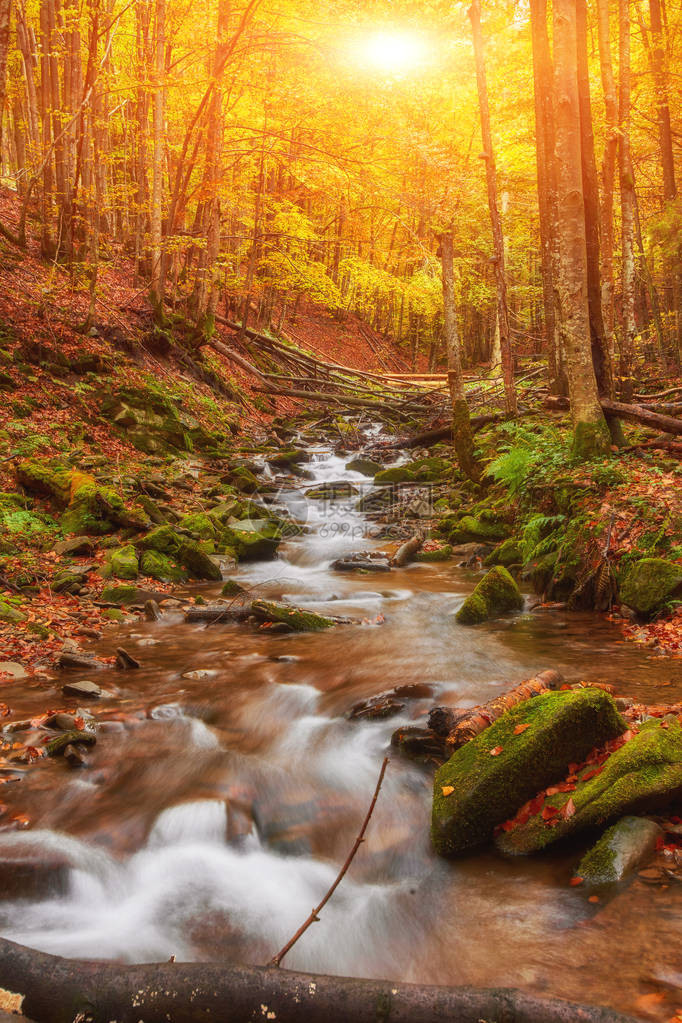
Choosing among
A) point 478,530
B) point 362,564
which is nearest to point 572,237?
point 478,530

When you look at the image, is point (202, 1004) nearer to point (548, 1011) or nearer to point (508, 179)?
point (548, 1011)

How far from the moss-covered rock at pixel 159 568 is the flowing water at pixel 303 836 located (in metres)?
1.98

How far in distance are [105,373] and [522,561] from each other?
32.3 ft

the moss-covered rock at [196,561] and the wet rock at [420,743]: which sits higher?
the moss-covered rock at [196,561]

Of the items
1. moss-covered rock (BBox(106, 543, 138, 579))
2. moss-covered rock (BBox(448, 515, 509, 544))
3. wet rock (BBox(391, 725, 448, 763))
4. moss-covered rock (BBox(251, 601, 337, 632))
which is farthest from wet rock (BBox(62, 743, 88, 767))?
moss-covered rock (BBox(448, 515, 509, 544))

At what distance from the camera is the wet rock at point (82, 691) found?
5453 millimetres

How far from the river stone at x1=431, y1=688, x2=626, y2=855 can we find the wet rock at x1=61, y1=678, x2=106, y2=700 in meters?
3.29

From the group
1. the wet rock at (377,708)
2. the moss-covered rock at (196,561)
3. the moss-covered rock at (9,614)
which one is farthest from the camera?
the moss-covered rock at (196,561)

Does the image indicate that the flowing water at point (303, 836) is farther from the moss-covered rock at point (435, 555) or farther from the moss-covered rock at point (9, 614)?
the moss-covered rock at point (435, 555)

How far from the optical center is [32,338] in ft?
40.4

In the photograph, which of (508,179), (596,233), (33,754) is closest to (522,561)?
(596,233)

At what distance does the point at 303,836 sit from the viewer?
4070 mm

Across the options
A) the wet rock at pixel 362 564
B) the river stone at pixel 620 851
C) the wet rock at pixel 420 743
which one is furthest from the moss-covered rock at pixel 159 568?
the river stone at pixel 620 851

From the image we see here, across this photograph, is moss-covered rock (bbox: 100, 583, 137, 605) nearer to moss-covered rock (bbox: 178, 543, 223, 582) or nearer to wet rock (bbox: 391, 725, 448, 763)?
moss-covered rock (bbox: 178, 543, 223, 582)
